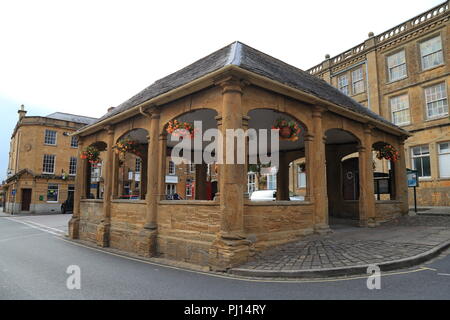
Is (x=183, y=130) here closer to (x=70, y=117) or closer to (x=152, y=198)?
(x=152, y=198)

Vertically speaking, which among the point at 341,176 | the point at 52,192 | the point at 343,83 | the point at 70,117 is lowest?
the point at 52,192

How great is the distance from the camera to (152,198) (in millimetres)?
9086

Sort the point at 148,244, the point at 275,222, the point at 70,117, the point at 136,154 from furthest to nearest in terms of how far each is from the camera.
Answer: the point at 70,117, the point at 136,154, the point at 148,244, the point at 275,222

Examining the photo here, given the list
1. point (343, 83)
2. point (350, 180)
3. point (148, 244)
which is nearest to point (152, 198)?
point (148, 244)

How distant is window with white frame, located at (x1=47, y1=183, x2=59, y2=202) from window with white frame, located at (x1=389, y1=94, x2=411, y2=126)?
115 ft

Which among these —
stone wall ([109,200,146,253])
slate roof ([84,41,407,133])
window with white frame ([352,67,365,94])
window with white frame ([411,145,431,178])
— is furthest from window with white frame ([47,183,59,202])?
window with white frame ([411,145,431,178])

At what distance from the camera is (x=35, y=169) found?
1318 inches

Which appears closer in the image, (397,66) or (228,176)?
(228,176)

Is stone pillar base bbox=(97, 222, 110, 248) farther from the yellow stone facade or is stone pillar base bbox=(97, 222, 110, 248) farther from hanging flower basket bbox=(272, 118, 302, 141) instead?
hanging flower basket bbox=(272, 118, 302, 141)

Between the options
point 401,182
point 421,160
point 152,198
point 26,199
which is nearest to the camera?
point 152,198

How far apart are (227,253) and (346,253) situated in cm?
276

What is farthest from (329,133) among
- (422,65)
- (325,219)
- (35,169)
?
(35,169)
